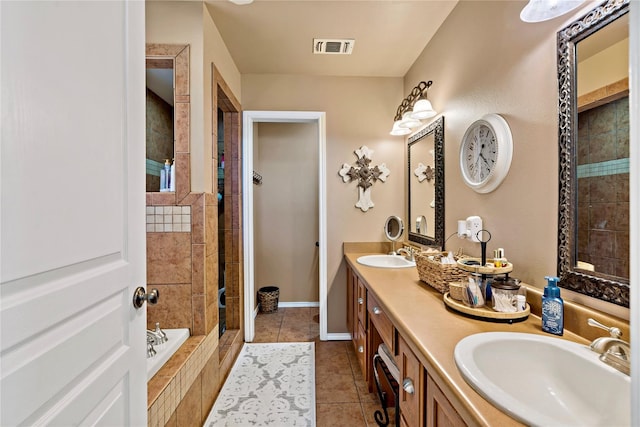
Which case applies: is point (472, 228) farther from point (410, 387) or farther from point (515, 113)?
point (410, 387)

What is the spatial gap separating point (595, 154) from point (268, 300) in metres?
3.26

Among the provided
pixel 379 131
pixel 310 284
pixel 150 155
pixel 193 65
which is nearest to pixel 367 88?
pixel 379 131

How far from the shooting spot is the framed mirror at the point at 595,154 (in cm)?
86

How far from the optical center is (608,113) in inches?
35.2

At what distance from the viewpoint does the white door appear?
0.52 m

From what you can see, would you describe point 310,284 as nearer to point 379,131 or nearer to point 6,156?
point 379,131

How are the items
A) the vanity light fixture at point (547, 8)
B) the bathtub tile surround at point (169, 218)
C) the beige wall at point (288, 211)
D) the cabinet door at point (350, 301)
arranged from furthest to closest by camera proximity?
the beige wall at point (288, 211) < the cabinet door at point (350, 301) < the bathtub tile surround at point (169, 218) < the vanity light fixture at point (547, 8)

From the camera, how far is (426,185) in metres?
2.31

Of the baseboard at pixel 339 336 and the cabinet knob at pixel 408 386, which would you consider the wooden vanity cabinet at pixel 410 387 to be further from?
the baseboard at pixel 339 336

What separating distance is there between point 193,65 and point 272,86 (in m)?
1.09

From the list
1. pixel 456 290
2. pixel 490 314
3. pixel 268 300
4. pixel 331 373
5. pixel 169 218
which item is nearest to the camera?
pixel 490 314

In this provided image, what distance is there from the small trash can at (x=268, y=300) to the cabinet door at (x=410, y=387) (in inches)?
99.7

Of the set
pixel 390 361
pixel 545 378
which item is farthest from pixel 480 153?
pixel 390 361

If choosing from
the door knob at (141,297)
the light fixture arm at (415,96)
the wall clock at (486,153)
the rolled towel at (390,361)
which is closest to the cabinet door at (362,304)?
the rolled towel at (390,361)
